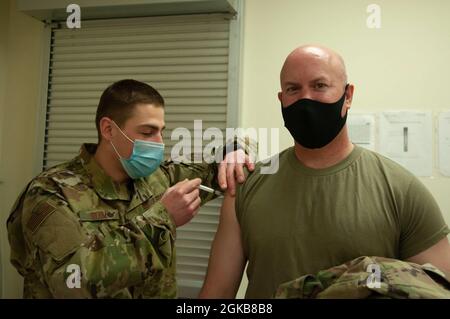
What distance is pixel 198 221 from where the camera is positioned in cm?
219

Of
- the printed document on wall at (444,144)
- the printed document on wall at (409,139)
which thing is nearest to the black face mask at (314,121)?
the printed document on wall at (409,139)

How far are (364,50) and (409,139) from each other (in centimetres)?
53

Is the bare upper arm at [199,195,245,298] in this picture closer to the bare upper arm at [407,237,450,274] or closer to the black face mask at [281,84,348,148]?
the black face mask at [281,84,348,148]

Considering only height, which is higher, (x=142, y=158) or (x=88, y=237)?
(x=142, y=158)

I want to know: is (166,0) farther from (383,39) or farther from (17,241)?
(17,241)

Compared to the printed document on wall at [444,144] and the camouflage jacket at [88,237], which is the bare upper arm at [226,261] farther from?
the printed document on wall at [444,144]

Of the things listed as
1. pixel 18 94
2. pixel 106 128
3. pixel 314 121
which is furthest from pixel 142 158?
pixel 18 94

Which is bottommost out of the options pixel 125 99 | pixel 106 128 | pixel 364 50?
pixel 106 128

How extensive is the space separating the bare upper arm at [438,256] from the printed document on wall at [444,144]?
93 centimetres

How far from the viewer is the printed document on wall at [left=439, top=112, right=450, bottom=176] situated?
190cm

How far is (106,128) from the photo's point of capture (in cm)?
152

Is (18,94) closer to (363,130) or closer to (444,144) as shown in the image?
(363,130)

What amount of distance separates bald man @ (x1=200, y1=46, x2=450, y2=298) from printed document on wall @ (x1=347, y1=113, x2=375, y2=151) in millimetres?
731

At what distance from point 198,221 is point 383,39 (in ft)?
4.71
